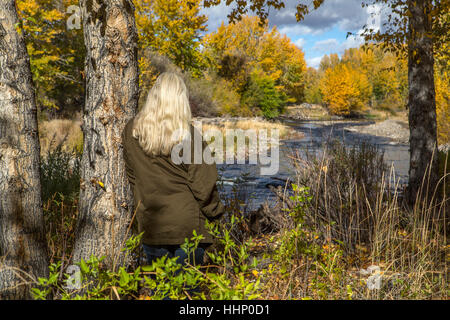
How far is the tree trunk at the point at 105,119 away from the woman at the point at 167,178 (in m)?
0.37

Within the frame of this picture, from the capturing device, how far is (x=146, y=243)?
2.33 meters

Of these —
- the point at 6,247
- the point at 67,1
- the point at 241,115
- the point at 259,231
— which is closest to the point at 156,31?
the point at 67,1

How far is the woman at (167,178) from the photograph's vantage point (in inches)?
85.3

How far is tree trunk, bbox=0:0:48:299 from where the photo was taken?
241 centimetres

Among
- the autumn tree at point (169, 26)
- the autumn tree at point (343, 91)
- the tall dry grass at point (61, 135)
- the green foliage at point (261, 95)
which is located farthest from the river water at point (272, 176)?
the autumn tree at point (343, 91)

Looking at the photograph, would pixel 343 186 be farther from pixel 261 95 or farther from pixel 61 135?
pixel 261 95

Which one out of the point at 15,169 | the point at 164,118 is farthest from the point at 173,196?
the point at 15,169

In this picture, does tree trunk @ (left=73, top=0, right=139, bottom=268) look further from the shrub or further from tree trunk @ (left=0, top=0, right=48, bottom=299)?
the shrub

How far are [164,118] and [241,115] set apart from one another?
25.1m

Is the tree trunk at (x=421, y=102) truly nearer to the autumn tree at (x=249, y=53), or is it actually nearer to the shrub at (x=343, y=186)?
the shrub at (x=343, y=186)

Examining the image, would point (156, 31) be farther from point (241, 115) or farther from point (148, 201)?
point (148, 201)

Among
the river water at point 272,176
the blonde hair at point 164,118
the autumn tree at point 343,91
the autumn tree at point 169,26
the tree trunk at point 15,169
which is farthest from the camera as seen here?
the autumn tree at point 343,91

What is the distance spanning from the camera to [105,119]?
101 inches

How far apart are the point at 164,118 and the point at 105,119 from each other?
0.65m
